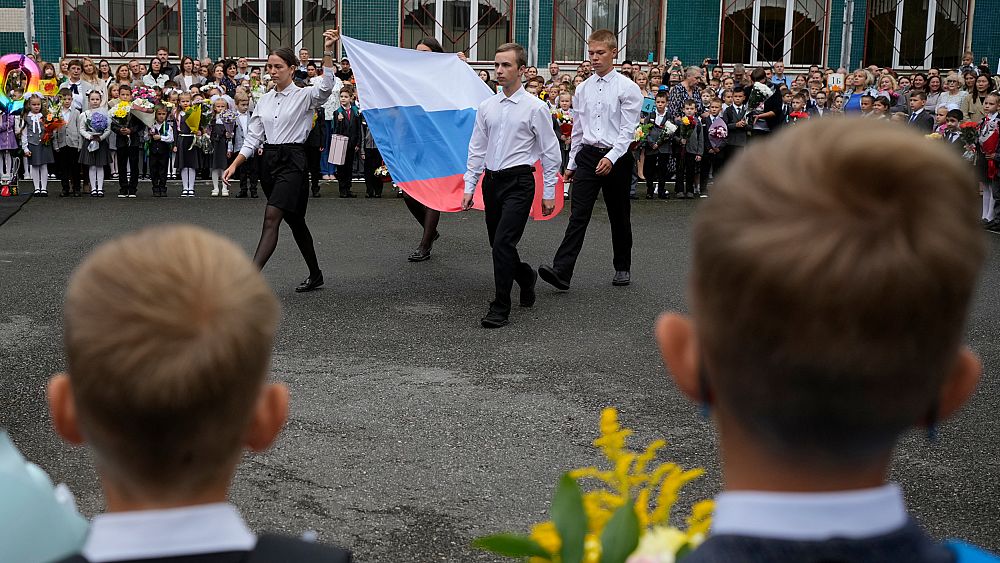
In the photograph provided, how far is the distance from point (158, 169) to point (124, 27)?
12.0 metres

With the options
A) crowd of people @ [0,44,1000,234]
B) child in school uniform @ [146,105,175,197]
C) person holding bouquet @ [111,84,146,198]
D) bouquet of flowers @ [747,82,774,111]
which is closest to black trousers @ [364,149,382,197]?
crowd of people @ [0,44,1000,234]

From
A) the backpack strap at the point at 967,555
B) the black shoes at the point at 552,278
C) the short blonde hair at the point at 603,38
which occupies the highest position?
the short blonde hair at the point at 603,38

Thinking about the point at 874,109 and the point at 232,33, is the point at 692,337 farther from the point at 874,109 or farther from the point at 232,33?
the point at 232,33

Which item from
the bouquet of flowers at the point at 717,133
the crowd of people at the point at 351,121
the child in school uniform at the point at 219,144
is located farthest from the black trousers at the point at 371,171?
the bouquet of flowers at the point at 717,133

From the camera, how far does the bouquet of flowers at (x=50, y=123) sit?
55.1 feet

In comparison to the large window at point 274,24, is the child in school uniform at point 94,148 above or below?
below

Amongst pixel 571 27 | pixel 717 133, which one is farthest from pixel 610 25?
pixel 717 133

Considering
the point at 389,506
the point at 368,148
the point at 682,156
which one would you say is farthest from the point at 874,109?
the point at 389,506

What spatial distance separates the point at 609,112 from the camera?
923 cm

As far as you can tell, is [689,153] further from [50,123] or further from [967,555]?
[967,555]

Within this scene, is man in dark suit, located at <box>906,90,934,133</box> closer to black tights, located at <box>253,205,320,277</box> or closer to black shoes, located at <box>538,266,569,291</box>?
black shoes, located at <box>538,266,569,291</box>

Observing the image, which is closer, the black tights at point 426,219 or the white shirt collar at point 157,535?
the white shirt collar at point 157,535

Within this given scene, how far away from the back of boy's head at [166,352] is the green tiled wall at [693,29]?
28128 mm

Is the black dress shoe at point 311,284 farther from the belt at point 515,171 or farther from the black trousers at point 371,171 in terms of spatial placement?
the black trousers at point 371,171
